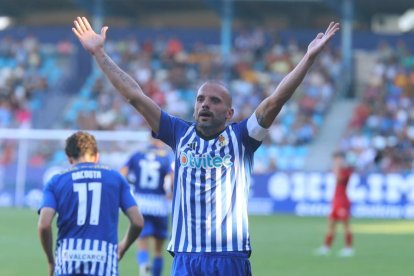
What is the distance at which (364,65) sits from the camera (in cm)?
3988

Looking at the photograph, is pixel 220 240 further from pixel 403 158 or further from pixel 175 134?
pixel 403 158

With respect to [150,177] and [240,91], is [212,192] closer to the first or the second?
[150,177]

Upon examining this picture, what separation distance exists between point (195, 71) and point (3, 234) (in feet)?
56.0

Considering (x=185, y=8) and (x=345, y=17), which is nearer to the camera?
(x=345, y=17)

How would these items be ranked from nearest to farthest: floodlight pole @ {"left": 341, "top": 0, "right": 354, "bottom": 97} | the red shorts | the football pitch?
1. the football pitch
2. the red shorts
3. floodlight pole @ {"left": 341, "top": 0, "right": 354, "bottom": 97}

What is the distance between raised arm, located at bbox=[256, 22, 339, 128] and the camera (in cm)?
729

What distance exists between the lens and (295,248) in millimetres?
20594

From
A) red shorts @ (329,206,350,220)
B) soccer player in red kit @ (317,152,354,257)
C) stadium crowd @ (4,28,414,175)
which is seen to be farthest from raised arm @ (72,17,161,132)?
stadium crowd @ (4,28,414,175)

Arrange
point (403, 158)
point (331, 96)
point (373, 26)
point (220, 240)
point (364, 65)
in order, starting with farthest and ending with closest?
point (373, 26), point (364, 65), point (331, 96), point (403, 158), point (220, 240)

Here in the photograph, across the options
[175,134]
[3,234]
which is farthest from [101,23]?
[175,134]

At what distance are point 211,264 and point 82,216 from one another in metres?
1.50

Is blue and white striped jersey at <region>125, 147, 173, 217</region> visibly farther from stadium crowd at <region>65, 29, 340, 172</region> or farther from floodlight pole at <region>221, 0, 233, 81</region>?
floodlight pole at <region>221, 0, 233, 81</region>

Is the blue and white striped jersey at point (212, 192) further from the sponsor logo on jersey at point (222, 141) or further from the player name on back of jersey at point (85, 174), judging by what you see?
the player name on back of jersey at point (85, 174)

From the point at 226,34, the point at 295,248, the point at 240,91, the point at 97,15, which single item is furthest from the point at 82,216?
the point at 97,15
